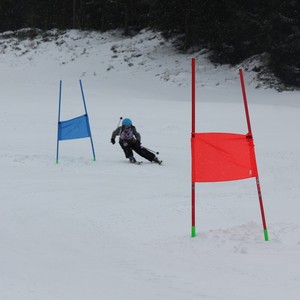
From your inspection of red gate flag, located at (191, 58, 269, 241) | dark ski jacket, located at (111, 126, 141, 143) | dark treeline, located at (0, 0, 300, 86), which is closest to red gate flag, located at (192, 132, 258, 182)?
red gate flag, located at (191, 58, 269, 241)

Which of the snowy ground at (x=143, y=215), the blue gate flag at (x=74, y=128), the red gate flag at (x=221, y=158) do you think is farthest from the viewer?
the blue gate flag at (x=74, y=128)

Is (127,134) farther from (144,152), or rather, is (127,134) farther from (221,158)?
(221,158)

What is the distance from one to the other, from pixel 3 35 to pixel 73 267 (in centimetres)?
4033

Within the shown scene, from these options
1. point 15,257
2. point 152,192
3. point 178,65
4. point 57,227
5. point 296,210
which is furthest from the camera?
point 178,65

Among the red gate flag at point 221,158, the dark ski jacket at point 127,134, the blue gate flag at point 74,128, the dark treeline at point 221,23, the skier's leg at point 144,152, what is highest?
the red gate flag at point 221,158

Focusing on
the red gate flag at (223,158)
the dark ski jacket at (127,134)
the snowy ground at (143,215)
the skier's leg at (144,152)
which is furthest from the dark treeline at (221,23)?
the red gate flag at (223,158)

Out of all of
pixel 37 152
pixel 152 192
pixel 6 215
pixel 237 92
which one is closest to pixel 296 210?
pixel 152 192

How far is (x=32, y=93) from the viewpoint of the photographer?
89.7ft

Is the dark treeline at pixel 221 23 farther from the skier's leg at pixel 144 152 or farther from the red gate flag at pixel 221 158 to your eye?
the red gate flag at pixel 221 158

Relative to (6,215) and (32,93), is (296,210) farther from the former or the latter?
(32,93)

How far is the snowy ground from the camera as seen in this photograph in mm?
4473

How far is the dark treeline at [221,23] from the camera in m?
26.9

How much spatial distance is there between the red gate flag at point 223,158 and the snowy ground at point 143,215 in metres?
0.70

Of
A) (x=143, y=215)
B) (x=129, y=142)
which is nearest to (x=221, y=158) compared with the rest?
(x=143, y=215)
